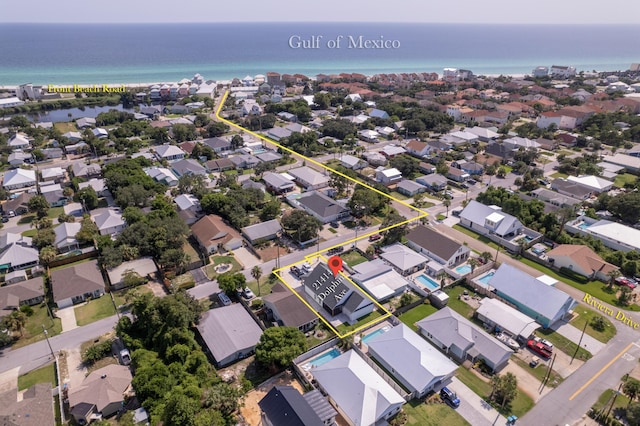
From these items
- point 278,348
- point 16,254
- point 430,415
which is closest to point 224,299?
point 278,348

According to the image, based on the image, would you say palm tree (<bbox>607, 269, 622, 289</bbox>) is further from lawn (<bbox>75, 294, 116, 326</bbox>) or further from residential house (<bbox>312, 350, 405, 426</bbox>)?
lawn (<bbox>75, 294, 116, 326</bbox>)

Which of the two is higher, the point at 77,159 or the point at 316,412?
the point at 77,159

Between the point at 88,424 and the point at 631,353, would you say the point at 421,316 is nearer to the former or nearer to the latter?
the point at 631,353

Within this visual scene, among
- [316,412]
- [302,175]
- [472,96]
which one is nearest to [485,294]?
[316,412]

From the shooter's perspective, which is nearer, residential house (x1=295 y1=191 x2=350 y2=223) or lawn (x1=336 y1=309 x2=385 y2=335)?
lawn (x1=336 y1=309 x2=385 y2=335)

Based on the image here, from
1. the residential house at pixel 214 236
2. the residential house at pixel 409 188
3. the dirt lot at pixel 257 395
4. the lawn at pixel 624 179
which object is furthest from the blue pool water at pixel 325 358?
the lawn at pixel 624 179

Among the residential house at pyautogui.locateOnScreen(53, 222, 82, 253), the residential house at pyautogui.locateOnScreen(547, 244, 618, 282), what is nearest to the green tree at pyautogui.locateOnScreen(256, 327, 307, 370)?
the residential house at pyautogui.locateOnScreen(53, 222, 82, 253)

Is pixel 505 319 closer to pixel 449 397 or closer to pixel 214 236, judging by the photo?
pixel 449 397
